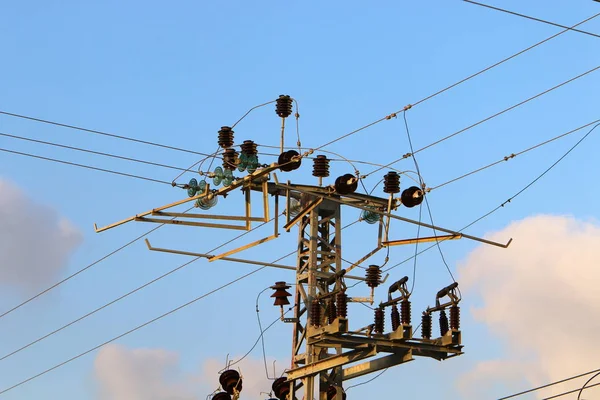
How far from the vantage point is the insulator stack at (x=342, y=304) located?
30.3m

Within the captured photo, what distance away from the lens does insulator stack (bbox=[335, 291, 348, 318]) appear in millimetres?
30297

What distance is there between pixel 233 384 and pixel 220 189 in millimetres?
5654

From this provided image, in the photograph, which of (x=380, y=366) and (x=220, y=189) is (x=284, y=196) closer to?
(x=220, y=189)

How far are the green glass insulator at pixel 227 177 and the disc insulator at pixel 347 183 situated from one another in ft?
7.92

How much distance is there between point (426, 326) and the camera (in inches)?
1236

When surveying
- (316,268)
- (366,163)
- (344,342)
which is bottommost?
(344,342)

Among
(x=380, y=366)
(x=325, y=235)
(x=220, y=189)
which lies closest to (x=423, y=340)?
(x=380, y=366)

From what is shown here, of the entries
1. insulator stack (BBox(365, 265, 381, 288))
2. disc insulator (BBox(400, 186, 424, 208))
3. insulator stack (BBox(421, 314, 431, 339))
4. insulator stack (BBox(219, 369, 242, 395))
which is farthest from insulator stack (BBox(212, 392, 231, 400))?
disc insulator (BBox(400, 186, 424, 208))

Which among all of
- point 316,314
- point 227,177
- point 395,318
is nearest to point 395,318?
point 395,318

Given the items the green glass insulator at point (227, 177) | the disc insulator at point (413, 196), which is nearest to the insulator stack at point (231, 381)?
the green glass insulator at point (227, 177)

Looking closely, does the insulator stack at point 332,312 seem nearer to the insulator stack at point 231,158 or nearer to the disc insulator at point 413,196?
the disc insulator at point 413,196

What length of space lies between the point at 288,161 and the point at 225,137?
1.93m

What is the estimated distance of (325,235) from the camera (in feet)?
107

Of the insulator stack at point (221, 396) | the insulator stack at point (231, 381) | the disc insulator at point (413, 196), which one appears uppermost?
the disc insulator at point (413, 196)
